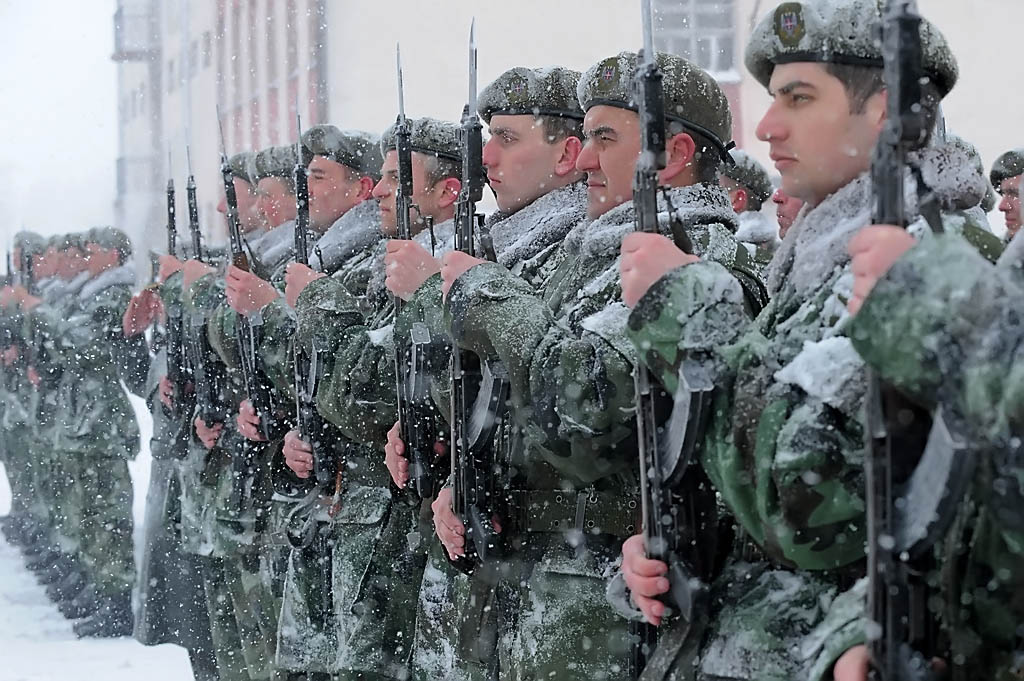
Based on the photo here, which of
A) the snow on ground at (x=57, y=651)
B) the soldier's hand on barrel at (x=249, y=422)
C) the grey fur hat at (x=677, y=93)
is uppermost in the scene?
the grey fur hat at (x=677, y=93)

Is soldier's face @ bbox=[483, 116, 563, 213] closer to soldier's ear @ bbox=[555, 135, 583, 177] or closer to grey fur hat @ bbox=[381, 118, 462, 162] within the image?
soldier's ear @ bbox=[555, 135, 583, 177]

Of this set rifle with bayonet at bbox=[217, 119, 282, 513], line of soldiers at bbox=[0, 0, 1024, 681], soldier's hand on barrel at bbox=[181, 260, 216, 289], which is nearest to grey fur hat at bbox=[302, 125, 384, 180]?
line of soldiers at bbox=[0, 0, 1024, 681]

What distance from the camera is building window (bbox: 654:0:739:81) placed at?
10.9 meters

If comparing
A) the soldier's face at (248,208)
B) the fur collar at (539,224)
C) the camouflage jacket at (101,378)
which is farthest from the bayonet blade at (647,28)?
the camouflage jacket at (101,378)

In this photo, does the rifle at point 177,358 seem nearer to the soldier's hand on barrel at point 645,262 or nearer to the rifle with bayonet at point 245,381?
the rifle with bayonet at point 245,381

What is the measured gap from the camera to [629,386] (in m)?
3.12

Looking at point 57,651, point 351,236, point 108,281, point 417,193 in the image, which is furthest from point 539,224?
point 108,281

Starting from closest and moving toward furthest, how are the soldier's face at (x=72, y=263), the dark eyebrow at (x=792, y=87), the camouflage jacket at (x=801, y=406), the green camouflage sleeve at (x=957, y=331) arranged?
the green camouflage sleeve at (x=957, y=331) < the camouflage jacket at (x=801, y=406) < the dark eyebrow at (x=792, y=87) < the soldier's face at (x=72, y=263)

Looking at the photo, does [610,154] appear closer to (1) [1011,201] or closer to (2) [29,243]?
(1) [1011,201]

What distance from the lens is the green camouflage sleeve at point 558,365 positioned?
10.3 feet

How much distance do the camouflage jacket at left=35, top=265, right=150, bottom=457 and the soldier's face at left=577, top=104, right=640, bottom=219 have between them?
20.2 feet

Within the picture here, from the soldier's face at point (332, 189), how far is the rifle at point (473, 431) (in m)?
2.43

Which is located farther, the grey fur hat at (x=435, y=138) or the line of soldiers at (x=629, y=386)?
the grey fur hat at (x=435, y=138)

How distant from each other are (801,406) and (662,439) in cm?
40
